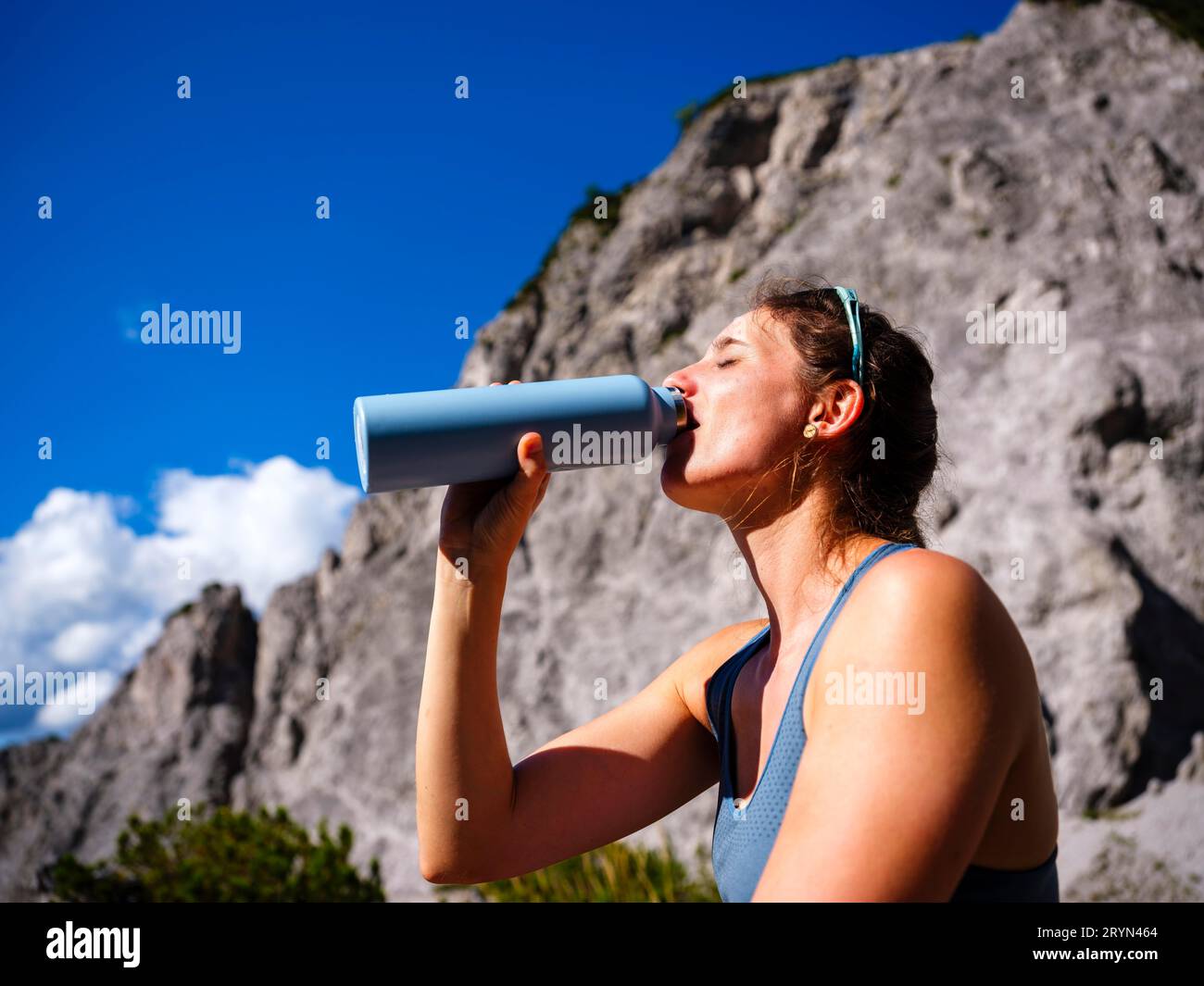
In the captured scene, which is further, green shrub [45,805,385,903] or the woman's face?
green shrub [45,805,385,903]

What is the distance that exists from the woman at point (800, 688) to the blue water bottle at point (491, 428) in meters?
0.07

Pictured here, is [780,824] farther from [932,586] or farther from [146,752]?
[146,752]

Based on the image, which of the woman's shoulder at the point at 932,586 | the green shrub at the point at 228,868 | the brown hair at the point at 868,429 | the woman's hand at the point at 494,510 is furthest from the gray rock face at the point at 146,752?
the woman's shoulder at the point at 932,586

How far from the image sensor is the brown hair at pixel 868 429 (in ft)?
7.76

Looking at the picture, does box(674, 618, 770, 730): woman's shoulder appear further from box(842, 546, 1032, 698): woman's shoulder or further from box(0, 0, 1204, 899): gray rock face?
box(0, 0, 1204, 899): gray rock face

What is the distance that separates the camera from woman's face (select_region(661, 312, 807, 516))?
2289 mm

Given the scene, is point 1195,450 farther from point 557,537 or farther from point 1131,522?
point 557,537

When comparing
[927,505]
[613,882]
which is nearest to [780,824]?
[613,882]

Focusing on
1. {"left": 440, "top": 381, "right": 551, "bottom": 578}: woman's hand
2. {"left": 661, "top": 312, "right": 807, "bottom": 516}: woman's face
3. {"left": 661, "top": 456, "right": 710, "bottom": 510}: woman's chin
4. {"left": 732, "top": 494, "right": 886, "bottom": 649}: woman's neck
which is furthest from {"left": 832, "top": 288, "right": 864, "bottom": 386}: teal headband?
{"left": 440, "top": 381, "right": 551, "bottom": 578}: woman's hand

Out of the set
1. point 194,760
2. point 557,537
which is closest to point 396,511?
point 557,537

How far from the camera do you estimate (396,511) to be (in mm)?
24672

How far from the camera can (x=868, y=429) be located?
8.00 feet

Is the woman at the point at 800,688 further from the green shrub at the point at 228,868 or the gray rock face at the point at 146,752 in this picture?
the gray rock face at the point at 146,752
